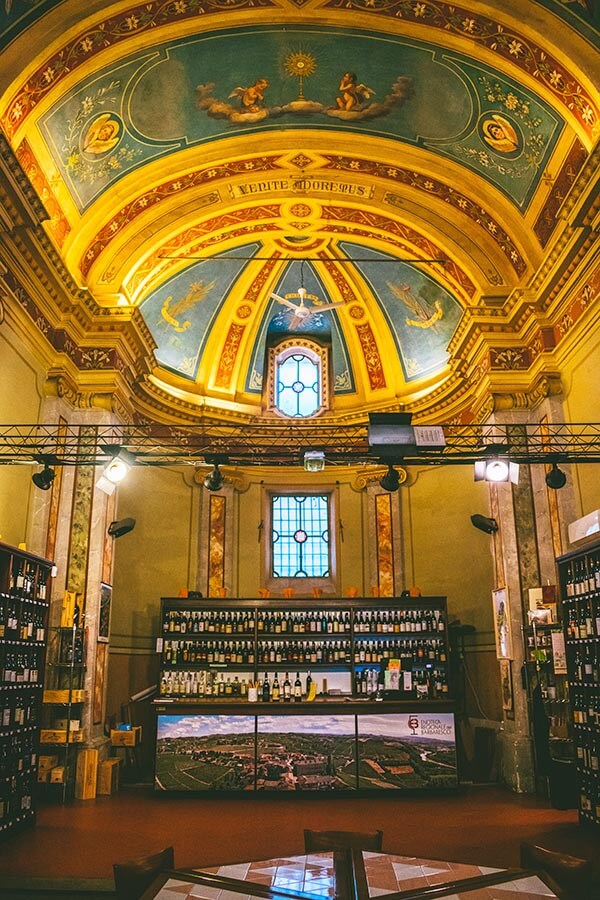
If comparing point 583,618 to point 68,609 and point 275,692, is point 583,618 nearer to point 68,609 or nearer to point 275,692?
point 275,692

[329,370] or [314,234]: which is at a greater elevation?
[314,234]

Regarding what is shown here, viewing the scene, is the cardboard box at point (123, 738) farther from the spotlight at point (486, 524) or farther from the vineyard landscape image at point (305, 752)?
the spotlight at point (486, 524)

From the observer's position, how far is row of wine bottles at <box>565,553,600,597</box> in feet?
30.3

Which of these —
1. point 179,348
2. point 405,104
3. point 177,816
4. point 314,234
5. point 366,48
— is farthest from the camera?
point 179,348

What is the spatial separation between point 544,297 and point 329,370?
23.8 feet

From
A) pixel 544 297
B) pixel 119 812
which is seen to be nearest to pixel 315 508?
pixel 544 297

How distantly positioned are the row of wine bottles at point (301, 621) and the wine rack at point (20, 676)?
4.58 m

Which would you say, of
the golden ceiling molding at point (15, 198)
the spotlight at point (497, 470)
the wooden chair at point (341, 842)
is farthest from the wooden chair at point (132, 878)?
the golden ceiling molding at point (15, 198)

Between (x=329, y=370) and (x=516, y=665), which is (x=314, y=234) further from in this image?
(x=516, y=665)

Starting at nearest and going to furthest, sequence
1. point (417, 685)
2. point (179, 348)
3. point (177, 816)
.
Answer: point (177, 816), point (417, 685), point (179, 348)

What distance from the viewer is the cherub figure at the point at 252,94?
12.4 meters

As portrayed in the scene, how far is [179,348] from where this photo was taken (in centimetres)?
1805

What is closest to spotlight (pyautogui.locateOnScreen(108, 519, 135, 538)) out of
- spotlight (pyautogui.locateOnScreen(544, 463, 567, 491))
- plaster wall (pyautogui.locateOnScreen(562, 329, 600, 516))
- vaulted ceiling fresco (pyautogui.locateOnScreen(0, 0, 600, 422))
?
vaulted ceiling fresco (pyautogui.locateOnScreen(0, 0, 600, 422))

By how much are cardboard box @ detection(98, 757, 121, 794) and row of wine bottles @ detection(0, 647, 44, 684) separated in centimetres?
292
